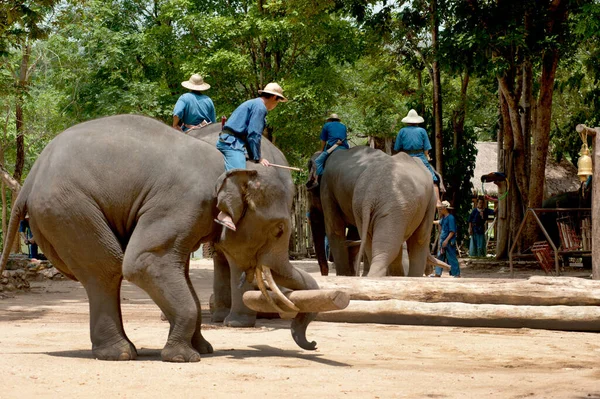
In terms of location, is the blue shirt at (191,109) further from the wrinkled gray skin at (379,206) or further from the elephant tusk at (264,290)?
the elephant tusk at (264,290)

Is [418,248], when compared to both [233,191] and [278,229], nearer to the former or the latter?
[278,229]

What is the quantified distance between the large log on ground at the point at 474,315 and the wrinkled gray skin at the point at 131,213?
3.42 metres

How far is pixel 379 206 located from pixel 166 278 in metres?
6.14

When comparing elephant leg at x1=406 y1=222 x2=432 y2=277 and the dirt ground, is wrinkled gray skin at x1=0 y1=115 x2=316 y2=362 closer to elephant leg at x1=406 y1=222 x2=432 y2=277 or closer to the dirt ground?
the dirt ground

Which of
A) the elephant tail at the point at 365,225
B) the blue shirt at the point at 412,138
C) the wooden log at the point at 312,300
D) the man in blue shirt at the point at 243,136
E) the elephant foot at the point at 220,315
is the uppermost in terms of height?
the blue shirt at the point at 412,138

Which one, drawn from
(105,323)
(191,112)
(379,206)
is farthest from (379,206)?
(105,323)

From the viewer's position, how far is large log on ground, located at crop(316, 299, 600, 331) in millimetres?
10453

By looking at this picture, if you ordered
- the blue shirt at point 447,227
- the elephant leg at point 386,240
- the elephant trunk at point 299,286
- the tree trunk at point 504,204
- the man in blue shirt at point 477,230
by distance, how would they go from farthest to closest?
the man in blue shirt at point 477,230 < the tree trunk at point 504,204 < the blue shirt at point 447,227 < the elephant leg at point 386,240 < the elephant trunk at point 299,286

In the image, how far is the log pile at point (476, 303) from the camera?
10.5 meters

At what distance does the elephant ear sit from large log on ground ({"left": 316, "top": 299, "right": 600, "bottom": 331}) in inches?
145

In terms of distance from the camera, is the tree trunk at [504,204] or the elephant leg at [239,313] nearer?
the elephant leg at [239,313]

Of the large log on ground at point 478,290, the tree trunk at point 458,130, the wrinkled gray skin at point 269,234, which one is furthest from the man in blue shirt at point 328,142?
the tree trunk at point 458,130

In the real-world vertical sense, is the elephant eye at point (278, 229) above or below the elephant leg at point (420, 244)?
above

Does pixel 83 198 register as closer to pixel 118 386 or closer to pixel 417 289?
pixel 118 386
